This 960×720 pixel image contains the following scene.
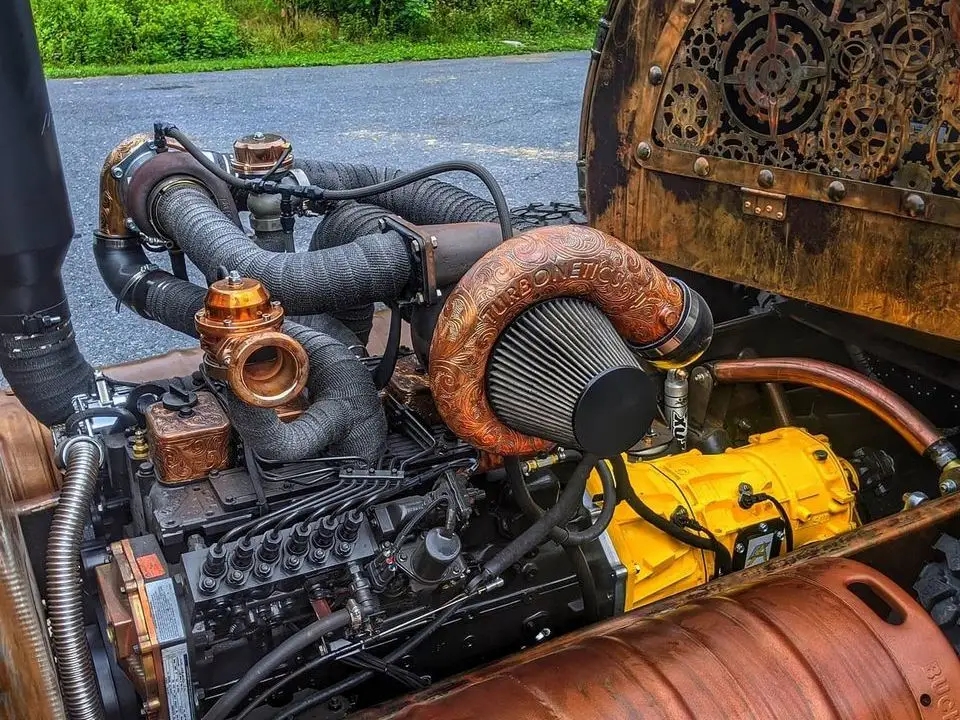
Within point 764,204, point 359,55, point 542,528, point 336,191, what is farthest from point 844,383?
point 359,55

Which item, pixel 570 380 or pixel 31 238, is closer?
pixel 570 380

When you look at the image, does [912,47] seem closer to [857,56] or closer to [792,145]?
[857,56]

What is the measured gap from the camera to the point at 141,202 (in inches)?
80.7

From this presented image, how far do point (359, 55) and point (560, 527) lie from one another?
10538 millimetres

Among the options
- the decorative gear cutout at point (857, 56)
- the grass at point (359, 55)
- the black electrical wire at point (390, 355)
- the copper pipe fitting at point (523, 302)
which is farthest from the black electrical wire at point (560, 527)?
the grass at point (359, 55)

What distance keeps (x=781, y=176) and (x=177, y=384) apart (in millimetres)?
1336

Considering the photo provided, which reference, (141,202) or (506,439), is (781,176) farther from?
(141,202)

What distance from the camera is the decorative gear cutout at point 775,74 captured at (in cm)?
190

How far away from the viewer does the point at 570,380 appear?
1429mm

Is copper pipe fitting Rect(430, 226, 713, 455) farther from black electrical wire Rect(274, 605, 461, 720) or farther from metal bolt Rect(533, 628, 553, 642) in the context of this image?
metal bolt Rect(533, 628, 553, 642)

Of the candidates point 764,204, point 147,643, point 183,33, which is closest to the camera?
point 147,643

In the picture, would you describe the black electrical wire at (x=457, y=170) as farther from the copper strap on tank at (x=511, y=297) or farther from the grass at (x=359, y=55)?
the grass at (x=359, y=55)

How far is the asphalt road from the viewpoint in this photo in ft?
15.7

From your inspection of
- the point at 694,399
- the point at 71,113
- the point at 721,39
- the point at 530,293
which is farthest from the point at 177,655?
the point at 71,113
